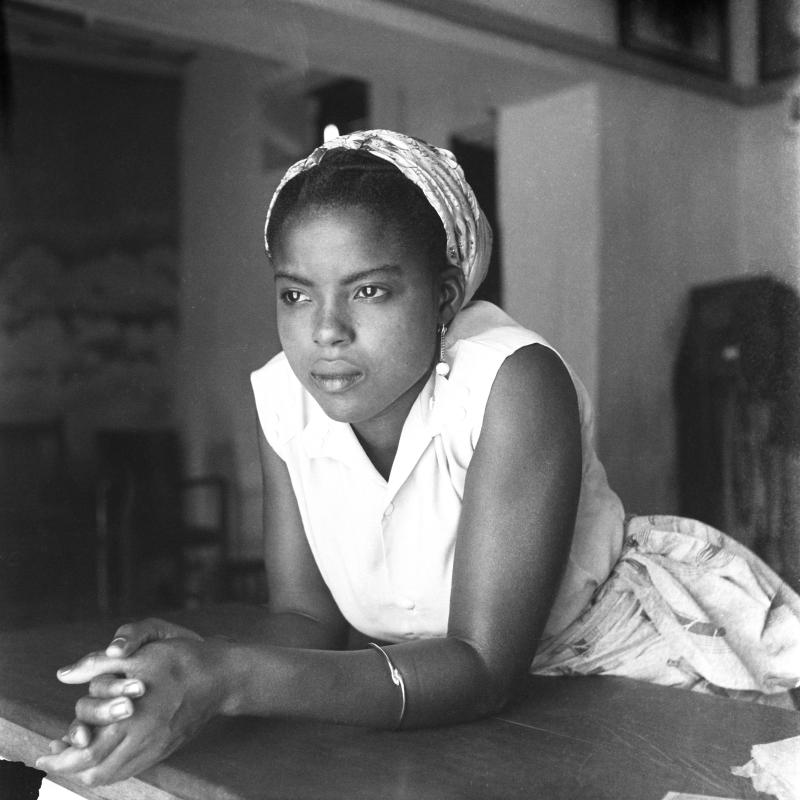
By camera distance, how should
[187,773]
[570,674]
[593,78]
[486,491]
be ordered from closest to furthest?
[187,773] → [486,491] → [570,674] → [593,78]

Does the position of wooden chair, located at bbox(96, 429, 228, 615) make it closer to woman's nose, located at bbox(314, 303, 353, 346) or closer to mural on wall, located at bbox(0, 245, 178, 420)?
mural on wall, located at bbox(0, 245, 178, 420)

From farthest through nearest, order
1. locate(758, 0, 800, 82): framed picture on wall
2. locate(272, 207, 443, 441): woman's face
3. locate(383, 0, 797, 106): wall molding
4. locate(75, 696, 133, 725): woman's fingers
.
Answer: locate(383, 0, 797, 106): wall molding
locate(758, 0, 800, 82): framed picture on wall
locate(272, 207, 443, 441): woman's face
locate(75, 696, 133, 725): woman's fingers

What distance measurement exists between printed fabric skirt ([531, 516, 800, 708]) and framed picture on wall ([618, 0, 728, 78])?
1.86ft

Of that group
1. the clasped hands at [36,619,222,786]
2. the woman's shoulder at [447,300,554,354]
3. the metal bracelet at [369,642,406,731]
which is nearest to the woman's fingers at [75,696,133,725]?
the clasped hands at [36,619,222,786]

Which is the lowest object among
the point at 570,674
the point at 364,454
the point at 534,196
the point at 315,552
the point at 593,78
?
the point at 570,674

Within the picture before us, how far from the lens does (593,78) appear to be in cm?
115

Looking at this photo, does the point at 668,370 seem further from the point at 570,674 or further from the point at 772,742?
the point at 772,742

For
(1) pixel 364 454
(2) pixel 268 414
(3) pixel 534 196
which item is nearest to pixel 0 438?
(2) pixel 268 414

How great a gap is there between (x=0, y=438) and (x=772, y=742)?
0.96m

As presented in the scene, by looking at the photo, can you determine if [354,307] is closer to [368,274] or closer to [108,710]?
[368,274]

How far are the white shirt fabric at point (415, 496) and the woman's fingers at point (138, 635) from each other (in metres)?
0.29

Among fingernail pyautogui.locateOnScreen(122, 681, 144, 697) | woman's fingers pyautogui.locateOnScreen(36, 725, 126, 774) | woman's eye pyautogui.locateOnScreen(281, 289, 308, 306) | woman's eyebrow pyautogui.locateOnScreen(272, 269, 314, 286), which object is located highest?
woman's eyebrow pyautogui.locateOnScreen(272, 269, 314, 286)

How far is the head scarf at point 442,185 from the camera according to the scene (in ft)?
3.04

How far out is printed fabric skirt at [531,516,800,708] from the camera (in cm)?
102
